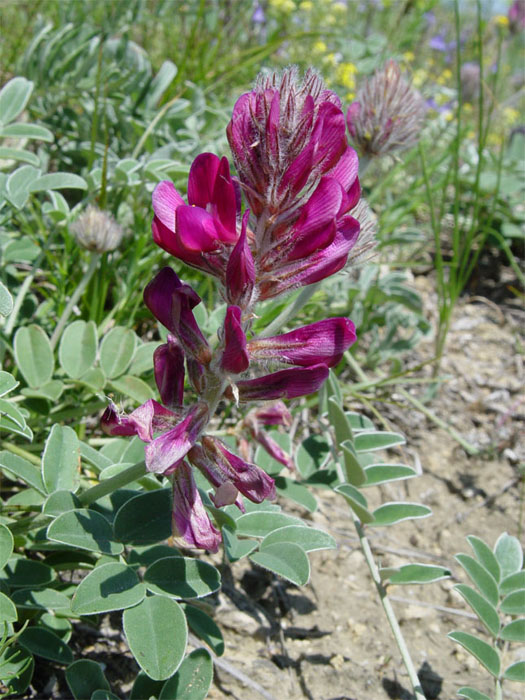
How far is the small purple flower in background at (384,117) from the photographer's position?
7.64 feet

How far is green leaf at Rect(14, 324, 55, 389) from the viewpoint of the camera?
199 centimetres

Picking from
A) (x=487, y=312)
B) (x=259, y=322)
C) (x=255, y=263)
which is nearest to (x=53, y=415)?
(x=259, y=322)

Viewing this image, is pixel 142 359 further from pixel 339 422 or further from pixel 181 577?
pixel 181 577

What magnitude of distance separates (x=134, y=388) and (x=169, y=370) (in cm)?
61

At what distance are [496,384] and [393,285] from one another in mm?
852

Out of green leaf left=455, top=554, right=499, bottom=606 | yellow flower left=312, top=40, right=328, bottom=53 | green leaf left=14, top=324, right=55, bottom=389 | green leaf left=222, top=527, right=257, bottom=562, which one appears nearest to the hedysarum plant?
green leaf left=222, top=527, right=257, bottom=562

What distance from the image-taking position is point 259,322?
8.74 ft

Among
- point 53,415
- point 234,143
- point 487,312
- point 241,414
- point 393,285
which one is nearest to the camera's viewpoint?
point 234,143

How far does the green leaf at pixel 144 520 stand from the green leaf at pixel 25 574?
0.24 metres

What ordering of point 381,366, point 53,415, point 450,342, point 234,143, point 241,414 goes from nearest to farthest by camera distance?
1. point 234,143
2. point 53,415
3. point 241,414
4. point 381,366
5. point 450,342

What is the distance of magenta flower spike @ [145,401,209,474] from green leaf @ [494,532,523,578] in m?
1.16

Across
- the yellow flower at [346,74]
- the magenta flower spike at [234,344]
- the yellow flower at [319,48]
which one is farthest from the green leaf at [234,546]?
the yellow flower at [319,48]

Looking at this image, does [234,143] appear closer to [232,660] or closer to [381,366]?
[232,660]

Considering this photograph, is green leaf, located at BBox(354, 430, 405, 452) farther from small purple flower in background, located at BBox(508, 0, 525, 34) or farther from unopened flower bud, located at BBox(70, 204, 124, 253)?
small purple flower in background, located at BBox(508, 0, 525, 34)
